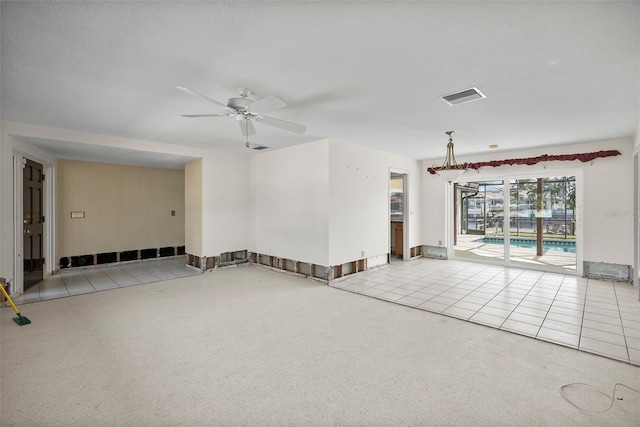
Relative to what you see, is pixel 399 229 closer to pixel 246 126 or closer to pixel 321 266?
pixel 321 266

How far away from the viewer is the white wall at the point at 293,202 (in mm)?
5281

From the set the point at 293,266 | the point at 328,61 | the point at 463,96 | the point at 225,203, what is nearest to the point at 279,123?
the point at 328,61

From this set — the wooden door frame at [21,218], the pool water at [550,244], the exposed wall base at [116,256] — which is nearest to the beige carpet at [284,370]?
the wooden door frame at [21,218]

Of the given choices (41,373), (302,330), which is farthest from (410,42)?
(41,373)

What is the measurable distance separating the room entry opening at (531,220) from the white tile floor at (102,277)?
6622 mm

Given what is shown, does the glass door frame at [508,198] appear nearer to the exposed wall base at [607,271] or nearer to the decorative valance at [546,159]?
the exposed wall base at [607,271]

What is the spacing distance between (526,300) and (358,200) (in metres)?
3.04

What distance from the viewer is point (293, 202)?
581 centimetres

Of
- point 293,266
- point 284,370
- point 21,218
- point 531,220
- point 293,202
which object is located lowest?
point 284,370

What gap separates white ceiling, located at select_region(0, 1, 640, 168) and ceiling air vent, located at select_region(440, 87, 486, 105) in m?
0.12

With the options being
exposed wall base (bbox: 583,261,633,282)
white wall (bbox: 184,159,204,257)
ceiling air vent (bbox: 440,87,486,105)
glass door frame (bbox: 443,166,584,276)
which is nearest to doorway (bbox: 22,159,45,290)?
Answer: white wall (bbox: 184,159,204,257)

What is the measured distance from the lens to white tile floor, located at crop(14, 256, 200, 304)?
4.58m

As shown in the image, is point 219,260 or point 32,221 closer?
point 32,221

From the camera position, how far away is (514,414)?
1913mm
